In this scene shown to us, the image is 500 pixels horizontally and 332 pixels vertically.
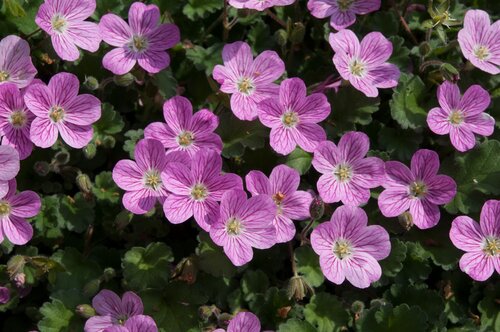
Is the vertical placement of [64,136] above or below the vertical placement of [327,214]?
above

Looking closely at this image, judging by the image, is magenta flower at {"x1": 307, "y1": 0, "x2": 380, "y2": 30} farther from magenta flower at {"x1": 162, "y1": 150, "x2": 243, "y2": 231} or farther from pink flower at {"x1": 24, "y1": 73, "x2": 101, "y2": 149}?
pink flower at {"x1": 24, "y1": 73, "x2": 101, "y2": 149}

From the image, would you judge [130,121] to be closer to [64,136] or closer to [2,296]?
[64,136]

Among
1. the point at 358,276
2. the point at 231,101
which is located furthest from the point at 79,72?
the point at 358,276

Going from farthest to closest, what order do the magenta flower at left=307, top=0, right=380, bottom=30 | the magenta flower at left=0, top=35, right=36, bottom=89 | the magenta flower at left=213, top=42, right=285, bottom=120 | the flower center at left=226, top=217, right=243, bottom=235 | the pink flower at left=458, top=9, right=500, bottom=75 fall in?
1. the magenta flower at left=307, top=0, right=380, bottom=30
2. the pink flower at left=458, top=9, right=500, bottom=75
3. the magenta flower at left=213, top=42, right=285, bottom=120
4. the magenta flower at left=0, top=35, right=36, bottom=89
5. the flower center at left=226, top=217, right=243, bottom=235

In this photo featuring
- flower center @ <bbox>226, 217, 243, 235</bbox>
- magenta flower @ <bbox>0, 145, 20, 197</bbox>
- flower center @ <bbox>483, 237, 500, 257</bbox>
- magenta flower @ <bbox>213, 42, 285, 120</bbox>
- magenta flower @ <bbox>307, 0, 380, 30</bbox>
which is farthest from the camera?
magenta flower @ <bbox>307, 0, 380, 30</bbox>

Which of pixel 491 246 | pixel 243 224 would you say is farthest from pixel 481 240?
pixel 243 224

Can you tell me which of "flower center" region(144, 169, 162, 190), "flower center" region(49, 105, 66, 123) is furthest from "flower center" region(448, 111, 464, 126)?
"flower center" region(49, 105, 66, 123)
